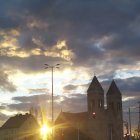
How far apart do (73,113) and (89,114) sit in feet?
67.8

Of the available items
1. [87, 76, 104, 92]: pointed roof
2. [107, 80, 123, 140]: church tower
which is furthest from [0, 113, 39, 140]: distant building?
[107, 80, 123, 140]: church tower

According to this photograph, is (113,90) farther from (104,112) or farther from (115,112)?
(104,112)

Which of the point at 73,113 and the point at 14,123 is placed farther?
the point at 73,113

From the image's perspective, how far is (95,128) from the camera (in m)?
132

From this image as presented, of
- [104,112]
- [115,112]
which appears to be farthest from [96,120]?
[115,112]

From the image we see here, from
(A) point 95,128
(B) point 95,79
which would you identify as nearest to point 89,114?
(A) point 95,128

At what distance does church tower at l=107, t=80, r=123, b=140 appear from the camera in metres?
139

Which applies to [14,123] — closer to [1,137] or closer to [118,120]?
[1,137]

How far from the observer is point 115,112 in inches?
5546

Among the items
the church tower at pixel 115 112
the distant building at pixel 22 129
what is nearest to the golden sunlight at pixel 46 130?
the distant building at pixel 22 129


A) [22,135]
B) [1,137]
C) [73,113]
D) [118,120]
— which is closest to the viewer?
[22,135]

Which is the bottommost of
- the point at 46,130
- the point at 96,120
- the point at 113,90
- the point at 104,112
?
the point at 46,130

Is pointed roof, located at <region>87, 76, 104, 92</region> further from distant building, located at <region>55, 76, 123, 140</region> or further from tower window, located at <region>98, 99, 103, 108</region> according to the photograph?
tower window, located at <region>98, 99, 103, 108</region>

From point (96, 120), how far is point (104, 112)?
175 inches
